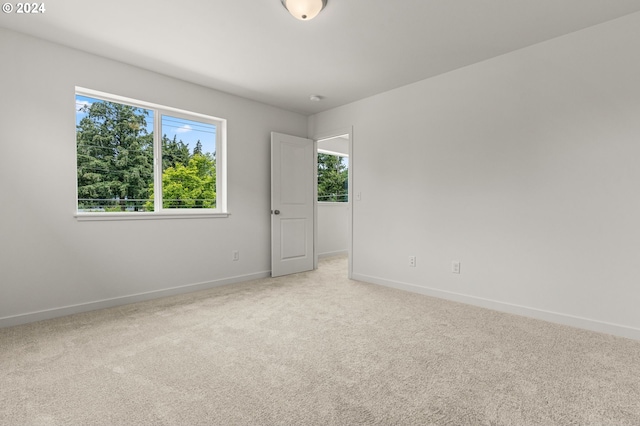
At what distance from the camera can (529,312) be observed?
291 centimetres

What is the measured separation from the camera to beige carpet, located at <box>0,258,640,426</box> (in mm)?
1530

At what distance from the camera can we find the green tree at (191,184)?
3713 millimetres

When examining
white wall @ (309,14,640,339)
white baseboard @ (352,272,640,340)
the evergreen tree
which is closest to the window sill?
the evergreen tree

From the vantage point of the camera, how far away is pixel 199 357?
210cm

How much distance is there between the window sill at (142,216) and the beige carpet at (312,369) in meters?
0.91

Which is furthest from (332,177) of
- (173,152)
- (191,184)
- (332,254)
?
(173,152)

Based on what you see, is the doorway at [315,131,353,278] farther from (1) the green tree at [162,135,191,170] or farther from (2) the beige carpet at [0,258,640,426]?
(2) the beige carpet at [0,258,640,426]

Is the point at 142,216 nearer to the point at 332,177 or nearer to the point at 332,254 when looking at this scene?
the point at 332,254

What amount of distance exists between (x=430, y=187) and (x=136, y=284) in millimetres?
3410

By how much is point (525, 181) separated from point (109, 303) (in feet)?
13.8

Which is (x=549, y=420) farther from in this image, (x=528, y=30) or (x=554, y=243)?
(x=528, y=30)

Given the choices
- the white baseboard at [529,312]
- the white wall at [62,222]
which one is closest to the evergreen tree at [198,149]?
the white wall at [62,222]

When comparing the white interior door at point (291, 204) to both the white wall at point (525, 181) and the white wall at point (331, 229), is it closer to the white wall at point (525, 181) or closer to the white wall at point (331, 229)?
the white wall at point (331, 229)

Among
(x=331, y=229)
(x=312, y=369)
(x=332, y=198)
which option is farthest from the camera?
(x=332, y=198)
